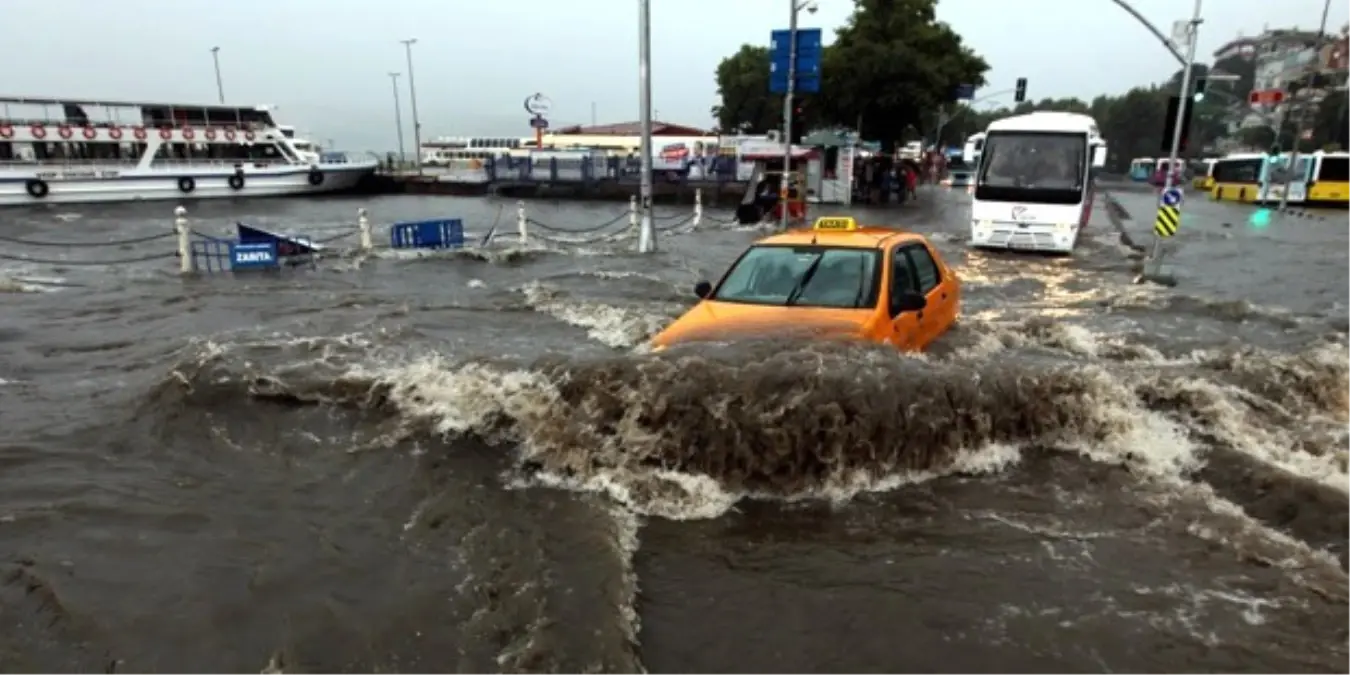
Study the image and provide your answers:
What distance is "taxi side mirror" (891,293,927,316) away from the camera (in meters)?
6.89

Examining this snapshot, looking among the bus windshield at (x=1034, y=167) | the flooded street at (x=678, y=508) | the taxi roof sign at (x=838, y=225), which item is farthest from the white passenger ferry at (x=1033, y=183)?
the taxi roof sign at (x=838, y=225)

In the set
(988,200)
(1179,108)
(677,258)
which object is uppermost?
(1179,108)

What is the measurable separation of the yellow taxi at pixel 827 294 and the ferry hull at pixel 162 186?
42381 millimetres

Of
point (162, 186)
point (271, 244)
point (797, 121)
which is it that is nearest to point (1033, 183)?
point (797, 121)

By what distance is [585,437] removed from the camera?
578cm

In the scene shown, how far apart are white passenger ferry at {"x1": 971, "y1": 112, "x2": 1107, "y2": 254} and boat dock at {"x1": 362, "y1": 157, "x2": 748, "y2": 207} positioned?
898 inches

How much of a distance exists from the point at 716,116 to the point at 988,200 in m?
68.1

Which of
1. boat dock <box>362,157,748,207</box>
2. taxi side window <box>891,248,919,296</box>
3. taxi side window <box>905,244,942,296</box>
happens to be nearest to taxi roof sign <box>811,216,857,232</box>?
taxi side window <box>905,244,942,296</box>

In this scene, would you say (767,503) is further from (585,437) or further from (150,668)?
(150,668)

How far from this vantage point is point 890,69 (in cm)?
4059

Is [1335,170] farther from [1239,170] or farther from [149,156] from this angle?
[149,156]

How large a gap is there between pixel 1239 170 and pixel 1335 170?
5899 millimetres

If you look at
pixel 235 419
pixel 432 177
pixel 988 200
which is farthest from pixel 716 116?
pixel 235 419

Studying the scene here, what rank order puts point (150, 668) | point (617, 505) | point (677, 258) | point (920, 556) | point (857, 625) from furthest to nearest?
point (677, 258)
point (617, 505)
point (920, 556)
point (857, 625)
point (150, 668)
